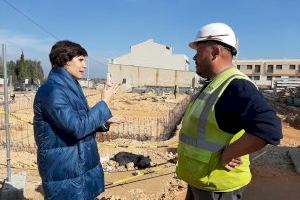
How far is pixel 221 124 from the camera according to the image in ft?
7.25

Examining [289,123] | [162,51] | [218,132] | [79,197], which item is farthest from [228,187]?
[162,51]

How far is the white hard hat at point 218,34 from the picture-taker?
2340 millimetres

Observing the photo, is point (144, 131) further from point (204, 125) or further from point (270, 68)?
point (270, 68)

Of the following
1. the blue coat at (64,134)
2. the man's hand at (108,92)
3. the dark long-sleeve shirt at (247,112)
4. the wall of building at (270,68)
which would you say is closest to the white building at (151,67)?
the wall of building at (270,68)

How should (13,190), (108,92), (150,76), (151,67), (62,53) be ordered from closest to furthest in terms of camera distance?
(62,53)
(108,92)
(13,190)
(150,76)
(151,67)

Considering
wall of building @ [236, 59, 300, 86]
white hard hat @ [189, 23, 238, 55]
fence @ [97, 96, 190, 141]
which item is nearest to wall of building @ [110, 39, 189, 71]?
wall of building @ [236, 59, 300, 86]

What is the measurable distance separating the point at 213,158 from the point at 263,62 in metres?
82.3

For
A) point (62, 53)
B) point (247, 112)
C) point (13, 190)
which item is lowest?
point (13, 190)

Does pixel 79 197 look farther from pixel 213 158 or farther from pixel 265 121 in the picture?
pixel 265 121

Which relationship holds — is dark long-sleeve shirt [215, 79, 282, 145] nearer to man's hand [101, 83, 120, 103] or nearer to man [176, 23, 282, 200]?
man [176, 23, 282, 200]

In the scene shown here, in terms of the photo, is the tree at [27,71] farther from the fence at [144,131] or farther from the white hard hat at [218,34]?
the white hard hat at [218,34]

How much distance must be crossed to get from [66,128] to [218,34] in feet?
4.24

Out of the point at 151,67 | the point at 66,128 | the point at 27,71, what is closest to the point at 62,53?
the point at 66,128

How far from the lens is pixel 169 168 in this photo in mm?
7441
